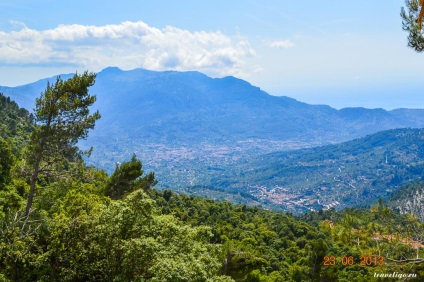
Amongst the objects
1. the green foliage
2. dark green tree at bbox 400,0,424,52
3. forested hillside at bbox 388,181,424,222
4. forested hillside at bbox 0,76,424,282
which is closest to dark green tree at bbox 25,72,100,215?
forested hillside at bbox 0,76,424,282

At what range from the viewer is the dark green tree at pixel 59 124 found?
12109mm

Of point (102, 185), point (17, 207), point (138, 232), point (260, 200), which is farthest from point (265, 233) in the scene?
point (260, 200)

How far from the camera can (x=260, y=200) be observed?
608ft

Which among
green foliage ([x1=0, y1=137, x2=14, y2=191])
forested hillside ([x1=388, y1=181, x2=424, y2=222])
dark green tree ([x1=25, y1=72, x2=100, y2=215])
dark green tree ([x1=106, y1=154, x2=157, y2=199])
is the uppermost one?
dark green tree ([x1=25, y1=72, x2=100, y2=215])

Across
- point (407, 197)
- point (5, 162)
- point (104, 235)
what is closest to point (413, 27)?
point (104, 235)

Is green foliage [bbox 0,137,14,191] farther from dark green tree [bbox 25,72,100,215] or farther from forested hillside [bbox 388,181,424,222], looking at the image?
forested hillside [bbox 388,181,424,222]

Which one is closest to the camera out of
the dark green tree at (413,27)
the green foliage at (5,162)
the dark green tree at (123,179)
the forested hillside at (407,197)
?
the dark green tree at (413,27)

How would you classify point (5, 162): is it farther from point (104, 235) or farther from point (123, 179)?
point (104, 235)

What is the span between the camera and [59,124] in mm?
12547

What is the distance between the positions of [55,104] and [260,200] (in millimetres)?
179018

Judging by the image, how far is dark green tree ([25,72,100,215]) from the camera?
1211cm

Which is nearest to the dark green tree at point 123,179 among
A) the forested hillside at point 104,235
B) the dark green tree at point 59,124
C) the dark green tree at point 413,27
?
the forested hillside at point 104,235

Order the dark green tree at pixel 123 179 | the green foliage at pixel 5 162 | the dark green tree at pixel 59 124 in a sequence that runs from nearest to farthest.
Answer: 1. the dark green tree at pixel 59 124
2. the green foliage at pixel 5 162
3. the dark green tree at pixel 123 179

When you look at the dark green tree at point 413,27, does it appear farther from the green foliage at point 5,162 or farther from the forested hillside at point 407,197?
the forested hillside at point 407,197
